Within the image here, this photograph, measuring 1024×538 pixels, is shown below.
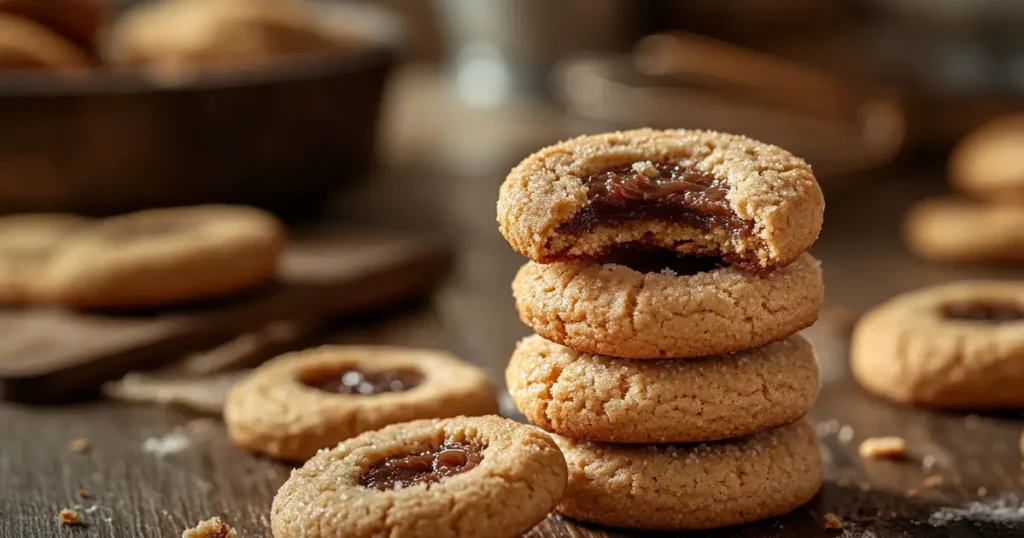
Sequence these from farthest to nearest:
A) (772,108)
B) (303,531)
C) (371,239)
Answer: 1. (772,108)
2. (371,239)
3. (303,531)

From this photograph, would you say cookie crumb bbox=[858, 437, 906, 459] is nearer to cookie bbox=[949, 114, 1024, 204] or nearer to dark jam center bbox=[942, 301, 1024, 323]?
dark jam center bbox=[942, 301, 1024, 323]

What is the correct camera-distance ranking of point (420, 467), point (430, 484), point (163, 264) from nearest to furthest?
point (430, 484) → point (420, 467) → point (163, 264)

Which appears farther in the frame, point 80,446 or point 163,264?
point 163,264

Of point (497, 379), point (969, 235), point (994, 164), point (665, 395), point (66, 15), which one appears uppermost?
point (66, 15)

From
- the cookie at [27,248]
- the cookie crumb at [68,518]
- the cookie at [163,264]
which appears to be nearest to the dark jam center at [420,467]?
the cookie crumb at [68,518]

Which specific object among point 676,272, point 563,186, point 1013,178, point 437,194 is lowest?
point 437,194

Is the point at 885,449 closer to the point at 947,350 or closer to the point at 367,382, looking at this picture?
the point at 947,350

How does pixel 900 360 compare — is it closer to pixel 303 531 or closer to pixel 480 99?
pixel 303 531

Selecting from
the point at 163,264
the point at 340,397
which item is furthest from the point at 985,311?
the point at 163,264

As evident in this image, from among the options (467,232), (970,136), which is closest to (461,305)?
(467,232)
